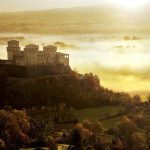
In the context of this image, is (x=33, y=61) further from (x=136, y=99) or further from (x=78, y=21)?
(x=136, y=99)

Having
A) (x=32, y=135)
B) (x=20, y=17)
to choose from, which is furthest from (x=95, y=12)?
(x=32, y=135)

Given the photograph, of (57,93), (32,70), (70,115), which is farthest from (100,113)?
(32,70)

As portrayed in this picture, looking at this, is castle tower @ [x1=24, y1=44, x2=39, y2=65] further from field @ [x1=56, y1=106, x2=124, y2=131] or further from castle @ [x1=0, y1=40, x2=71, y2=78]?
field @ [x1=56, y1=106, x2=124, y2=131]

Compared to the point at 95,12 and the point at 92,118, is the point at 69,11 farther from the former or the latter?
the point at 92,118

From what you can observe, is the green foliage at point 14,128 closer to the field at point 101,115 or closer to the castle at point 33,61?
the field at point 101,115

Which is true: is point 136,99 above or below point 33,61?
below

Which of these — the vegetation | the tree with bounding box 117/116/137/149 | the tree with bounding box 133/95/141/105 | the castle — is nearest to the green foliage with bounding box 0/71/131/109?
the vegetation

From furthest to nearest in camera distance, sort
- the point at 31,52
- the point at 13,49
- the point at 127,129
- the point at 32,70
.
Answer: the point at 13,49 → the point at 31,52 → the point at 32,70 → the point at 127,129
